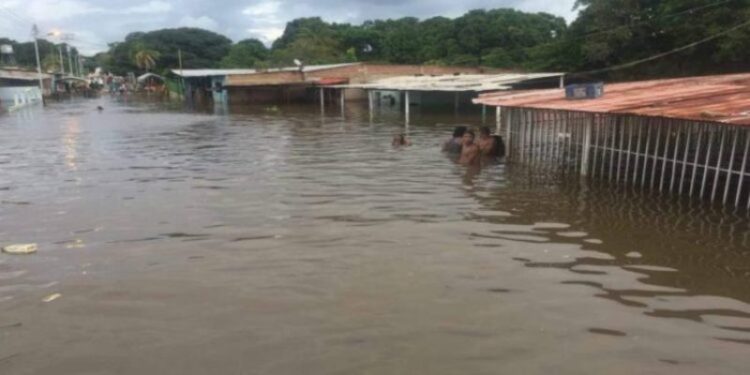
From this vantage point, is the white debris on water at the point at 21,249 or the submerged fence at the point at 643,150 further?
the submerged fence at the point at 643,150

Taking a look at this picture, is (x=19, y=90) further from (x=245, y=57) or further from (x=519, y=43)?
(x=519, y=43)

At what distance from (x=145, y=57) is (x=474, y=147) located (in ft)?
304

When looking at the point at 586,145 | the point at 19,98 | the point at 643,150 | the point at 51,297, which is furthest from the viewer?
the point at 19,98

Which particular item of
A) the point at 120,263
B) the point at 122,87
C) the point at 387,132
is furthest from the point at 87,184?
the point at 122,87

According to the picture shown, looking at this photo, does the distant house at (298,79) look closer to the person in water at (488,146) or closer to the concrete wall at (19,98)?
the concrete wall at (19,98)

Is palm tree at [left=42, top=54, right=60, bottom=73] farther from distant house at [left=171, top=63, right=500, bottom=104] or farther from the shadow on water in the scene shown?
the shadow on water

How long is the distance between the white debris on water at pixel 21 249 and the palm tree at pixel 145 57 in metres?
96.5

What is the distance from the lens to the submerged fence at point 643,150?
37.6 feet

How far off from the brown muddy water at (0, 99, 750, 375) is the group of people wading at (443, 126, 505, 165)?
176 cm

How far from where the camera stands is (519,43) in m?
62.4

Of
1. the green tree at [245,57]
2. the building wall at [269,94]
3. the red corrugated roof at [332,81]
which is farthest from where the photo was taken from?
the green tree at [245,57]

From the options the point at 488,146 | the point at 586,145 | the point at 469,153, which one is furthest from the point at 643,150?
the point at 469,153

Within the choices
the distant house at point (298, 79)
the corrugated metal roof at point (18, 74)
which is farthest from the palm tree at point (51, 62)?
the distant house at point (298, 79)

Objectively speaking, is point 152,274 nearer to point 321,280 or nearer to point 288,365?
point 321,280
